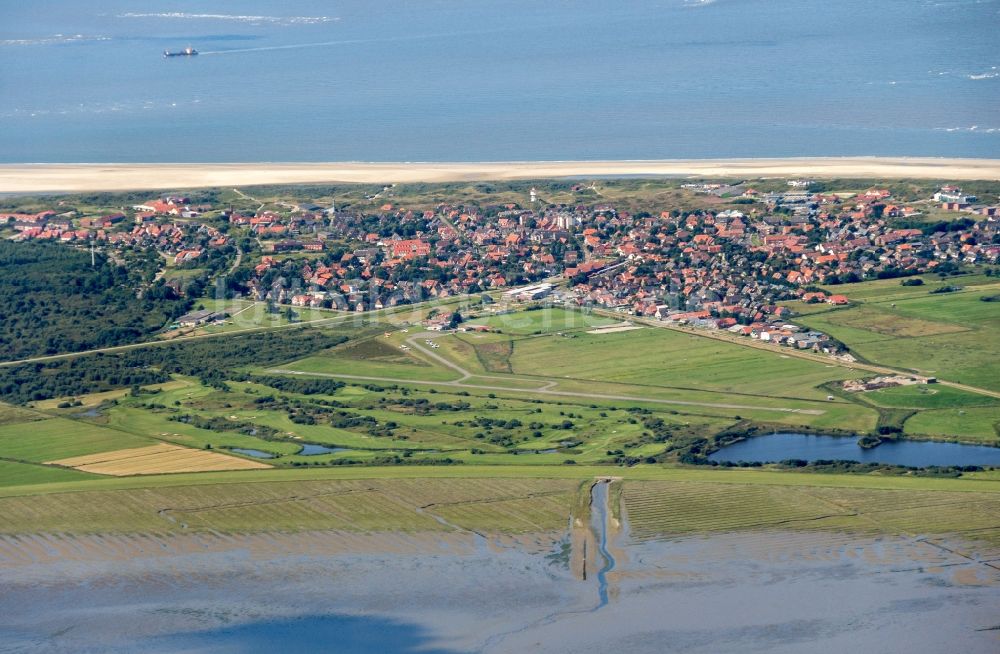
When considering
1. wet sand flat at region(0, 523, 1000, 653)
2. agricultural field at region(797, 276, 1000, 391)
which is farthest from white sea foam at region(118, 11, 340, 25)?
wet sand flat at region(0, 523, 1000, 653)

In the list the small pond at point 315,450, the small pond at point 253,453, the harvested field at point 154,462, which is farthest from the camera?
the small pond at point 315,450

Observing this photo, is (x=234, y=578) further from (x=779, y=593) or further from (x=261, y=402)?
(x=261, y=402)

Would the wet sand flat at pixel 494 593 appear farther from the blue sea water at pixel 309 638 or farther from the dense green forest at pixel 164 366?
the dense green forest at pixel 164 366

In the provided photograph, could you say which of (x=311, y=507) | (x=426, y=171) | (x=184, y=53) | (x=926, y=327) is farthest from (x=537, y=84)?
(x=311, y=507)

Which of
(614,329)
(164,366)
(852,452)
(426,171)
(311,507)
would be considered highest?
(426,171)

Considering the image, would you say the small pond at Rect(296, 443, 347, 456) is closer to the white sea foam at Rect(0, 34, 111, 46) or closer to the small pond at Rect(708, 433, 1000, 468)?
the small pond at Rect(708, 433, 1000, 468)

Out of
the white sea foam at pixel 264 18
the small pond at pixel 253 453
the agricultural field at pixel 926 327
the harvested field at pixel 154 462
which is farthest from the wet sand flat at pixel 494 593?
the white sea foam at pixel 264 18

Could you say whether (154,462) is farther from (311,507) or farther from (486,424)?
(486,424)
